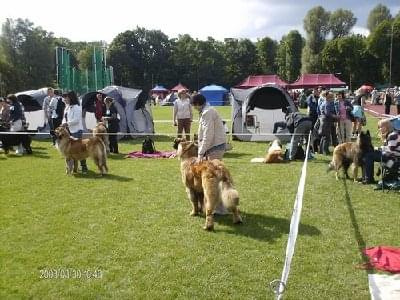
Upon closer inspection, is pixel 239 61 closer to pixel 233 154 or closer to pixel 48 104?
pixel 48 104

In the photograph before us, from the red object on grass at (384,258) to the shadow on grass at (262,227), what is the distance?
92 centimetres

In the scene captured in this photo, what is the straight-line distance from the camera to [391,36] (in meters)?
60.2

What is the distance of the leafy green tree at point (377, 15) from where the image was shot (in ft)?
260

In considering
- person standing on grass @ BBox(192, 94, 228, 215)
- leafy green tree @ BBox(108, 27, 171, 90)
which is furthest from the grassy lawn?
leafy green tree @ BBox(108, 27, 171, 90)

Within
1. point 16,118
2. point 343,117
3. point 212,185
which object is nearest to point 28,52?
point 16,118

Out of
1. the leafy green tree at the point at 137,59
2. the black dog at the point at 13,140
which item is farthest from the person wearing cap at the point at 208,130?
the leafy green tree at the point at 137,59

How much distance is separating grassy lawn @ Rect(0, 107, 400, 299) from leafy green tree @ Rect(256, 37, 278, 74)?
235ft

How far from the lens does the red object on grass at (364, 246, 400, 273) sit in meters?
4.87

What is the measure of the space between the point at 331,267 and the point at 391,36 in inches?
2445

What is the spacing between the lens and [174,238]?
6016mm

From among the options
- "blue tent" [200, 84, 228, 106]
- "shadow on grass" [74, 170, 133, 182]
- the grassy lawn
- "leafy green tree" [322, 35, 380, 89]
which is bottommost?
the grassy lawn

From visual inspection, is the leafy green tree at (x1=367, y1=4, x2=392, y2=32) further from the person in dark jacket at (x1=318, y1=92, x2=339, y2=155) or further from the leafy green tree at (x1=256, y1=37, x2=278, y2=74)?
the person in dark jacket at (x1=318, y1=92, x2=339, y2=155)
